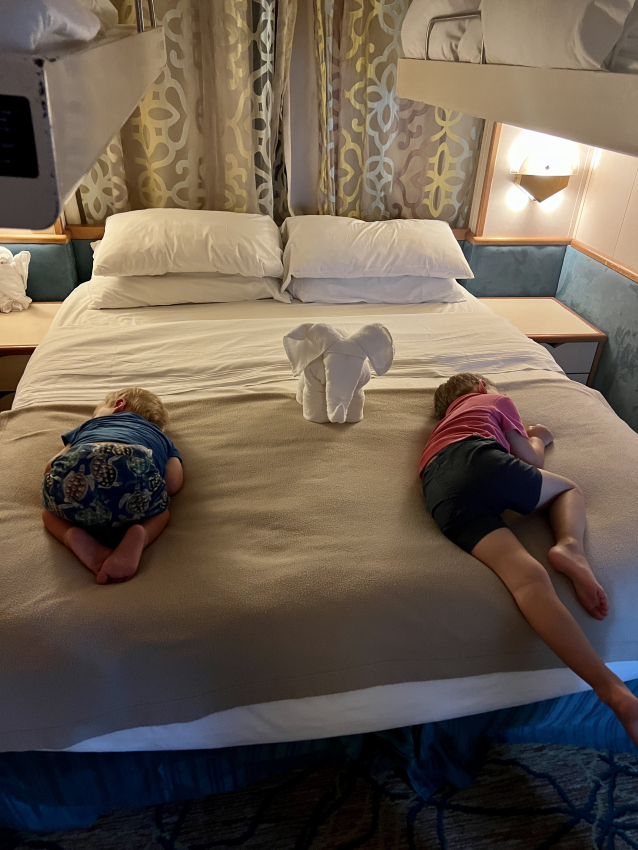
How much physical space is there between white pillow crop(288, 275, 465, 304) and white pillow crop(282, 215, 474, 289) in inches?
1.7

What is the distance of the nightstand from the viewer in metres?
2.33

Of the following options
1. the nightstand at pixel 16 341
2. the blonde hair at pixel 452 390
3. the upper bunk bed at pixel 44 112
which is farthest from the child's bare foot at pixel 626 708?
the nightstand at pixel 16 341

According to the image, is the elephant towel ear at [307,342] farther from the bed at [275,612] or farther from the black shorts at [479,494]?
the black shorts at [479,494]

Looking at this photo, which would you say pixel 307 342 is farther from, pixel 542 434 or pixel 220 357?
pixel 542 434

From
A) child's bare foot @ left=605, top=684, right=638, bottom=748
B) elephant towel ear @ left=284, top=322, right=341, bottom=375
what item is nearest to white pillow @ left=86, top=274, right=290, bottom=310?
elephant towel ear @ left=284, top=322, right=341, bottom=375

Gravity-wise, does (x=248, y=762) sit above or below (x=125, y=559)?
below

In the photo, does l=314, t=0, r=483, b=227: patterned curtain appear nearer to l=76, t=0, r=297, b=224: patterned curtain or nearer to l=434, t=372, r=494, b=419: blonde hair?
l=76, t=0, r=297, b=224: patterned curtain

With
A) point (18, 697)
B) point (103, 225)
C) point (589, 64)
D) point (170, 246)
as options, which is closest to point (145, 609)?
point (18, 697)

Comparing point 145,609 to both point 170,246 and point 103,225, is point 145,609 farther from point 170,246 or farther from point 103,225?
point 103,225

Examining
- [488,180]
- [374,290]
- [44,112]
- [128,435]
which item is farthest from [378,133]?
[44,112]

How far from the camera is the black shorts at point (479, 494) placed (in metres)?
1.33

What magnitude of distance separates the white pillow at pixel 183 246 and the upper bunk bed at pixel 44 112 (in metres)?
1.82

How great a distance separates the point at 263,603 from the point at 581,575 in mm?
662

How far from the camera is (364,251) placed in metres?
2.61
